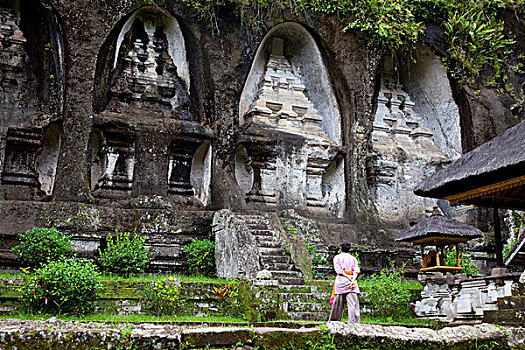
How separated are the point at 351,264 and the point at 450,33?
29.7 feet

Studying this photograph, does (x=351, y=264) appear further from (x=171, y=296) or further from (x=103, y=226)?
(x=103, y=226)

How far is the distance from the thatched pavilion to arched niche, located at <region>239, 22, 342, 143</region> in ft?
16.8

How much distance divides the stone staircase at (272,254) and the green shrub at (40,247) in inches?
118

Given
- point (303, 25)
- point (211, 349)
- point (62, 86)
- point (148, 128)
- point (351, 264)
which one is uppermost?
point (303, 25)

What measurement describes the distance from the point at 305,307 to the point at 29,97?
739cm

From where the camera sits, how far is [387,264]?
1230cm

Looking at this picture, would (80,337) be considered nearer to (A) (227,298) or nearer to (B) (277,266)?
(A) (227,298)

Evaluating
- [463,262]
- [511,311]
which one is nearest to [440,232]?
[511,311]

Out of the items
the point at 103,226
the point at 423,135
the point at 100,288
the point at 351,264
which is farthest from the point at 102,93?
the point at 423,135

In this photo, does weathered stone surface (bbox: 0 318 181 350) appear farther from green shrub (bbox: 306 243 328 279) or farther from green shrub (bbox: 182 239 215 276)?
green shrub (bbox: 306 243 328 279)

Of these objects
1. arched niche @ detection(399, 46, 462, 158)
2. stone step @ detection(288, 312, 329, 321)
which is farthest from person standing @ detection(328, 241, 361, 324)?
arched niche @ detection(399, 46, 462, 158)

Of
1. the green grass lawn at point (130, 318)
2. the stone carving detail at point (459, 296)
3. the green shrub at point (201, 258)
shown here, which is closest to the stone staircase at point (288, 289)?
the green grass lawn at point (130, 318)

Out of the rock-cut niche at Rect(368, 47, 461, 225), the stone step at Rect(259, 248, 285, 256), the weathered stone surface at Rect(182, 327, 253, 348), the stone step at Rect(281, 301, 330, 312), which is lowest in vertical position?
the stone step at Rect(281, 301, 330, 312)

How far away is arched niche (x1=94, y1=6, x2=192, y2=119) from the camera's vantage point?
11781 millimetres
